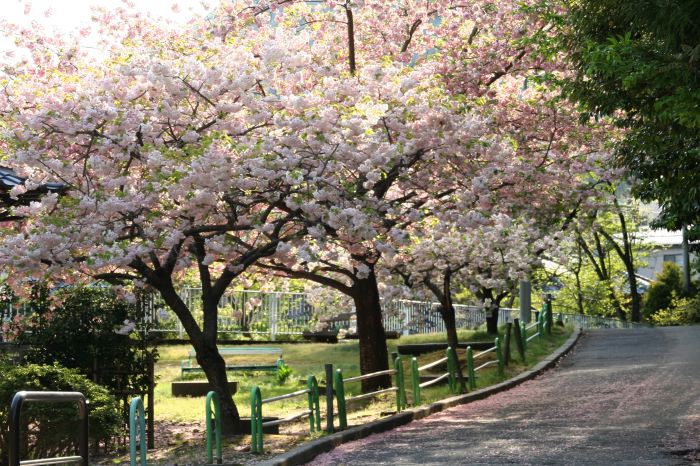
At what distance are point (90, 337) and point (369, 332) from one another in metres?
7.19

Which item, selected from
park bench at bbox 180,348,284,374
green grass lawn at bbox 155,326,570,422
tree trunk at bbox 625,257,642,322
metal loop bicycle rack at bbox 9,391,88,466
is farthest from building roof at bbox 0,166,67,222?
tree trunk at bbox 625,257,642,322

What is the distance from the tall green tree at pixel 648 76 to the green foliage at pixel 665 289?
38.6m

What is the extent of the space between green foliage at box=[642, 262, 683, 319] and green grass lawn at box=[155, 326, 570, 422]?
69.9ft

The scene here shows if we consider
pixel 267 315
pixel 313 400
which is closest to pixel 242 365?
pixel 267 315

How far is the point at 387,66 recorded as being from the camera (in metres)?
16.7

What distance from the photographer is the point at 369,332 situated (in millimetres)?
21203

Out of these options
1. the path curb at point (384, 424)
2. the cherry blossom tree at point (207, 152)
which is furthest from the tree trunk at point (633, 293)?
the cherry blossom tree at point (207, 152)

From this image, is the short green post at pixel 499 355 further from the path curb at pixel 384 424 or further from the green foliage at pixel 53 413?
the green foliage at pixel 53 413

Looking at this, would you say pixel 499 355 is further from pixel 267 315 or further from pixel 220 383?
pixel 267 315

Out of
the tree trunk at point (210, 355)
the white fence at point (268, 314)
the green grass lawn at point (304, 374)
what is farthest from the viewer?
the white fence at point (268, 314)

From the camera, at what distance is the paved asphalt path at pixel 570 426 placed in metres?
12.5

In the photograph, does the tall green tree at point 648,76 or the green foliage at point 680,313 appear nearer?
the tall green tree at point 648,76

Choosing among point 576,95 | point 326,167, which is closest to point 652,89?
point 576,95

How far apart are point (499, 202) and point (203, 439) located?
7509mm
